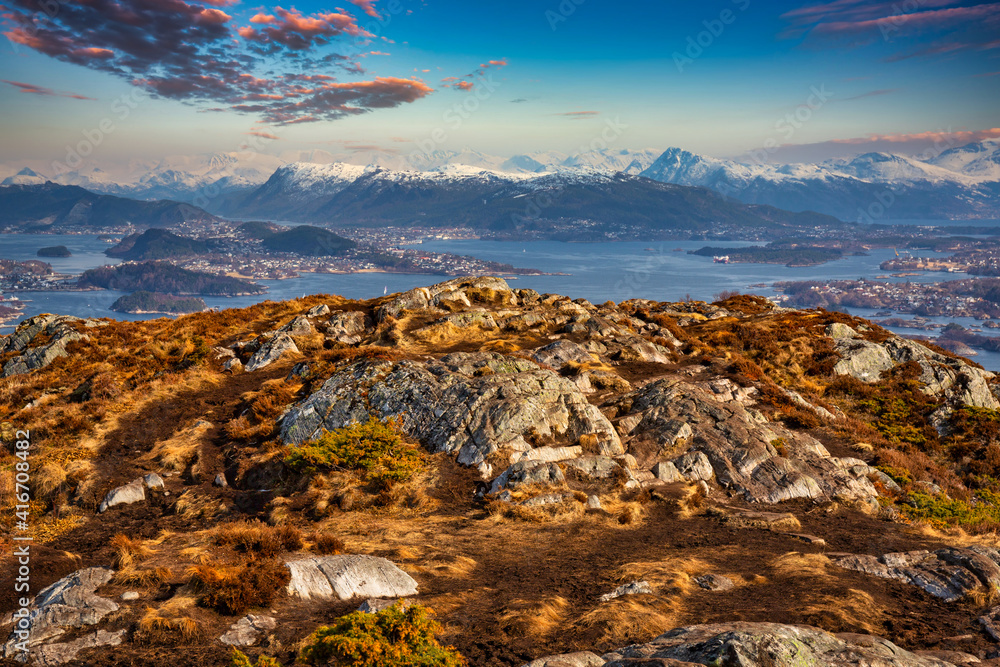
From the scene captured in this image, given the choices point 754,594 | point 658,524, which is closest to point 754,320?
point 658,524

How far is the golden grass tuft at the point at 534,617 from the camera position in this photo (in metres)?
11.4

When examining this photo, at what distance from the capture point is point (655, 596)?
1295cm

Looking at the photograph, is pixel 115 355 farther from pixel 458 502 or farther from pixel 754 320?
pixel 754 320

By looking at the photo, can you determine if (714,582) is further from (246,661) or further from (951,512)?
(951,512)

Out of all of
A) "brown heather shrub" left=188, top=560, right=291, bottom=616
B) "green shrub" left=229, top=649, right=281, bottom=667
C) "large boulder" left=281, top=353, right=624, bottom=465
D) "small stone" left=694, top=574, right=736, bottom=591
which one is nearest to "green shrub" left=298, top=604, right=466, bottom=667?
"green shrub" left=229, top=649, right=281, bottom=667

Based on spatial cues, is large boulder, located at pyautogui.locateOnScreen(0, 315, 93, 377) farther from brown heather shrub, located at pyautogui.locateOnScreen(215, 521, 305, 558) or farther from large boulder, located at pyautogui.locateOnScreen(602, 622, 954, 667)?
large boulder, located at pyautogui.locateOnScreen(602, 622, 954, 667)

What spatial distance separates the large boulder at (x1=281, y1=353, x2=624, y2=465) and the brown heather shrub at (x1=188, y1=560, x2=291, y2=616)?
973cm

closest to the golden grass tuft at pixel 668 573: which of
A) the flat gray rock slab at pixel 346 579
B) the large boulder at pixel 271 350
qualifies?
the flat gray rock slab at pixel 346 579

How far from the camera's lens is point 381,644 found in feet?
30.8

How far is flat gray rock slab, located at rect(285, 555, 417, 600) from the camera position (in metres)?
12.8

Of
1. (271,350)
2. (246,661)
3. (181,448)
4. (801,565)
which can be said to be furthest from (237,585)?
(271,350)

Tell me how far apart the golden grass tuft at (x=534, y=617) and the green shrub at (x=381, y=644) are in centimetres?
185

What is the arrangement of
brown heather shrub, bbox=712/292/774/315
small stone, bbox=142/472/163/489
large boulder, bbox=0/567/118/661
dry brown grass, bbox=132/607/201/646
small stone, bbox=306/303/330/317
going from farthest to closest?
brown heather shrub, bbox=712/292/774/315 → small stone, bbox=306/303/330/317 → small stone, bbox=142/472/163/489 → dry brown grass, bbox=132/607/201/646 → large boulder, bbox=0/567/118/661

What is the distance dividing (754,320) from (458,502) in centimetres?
3201
